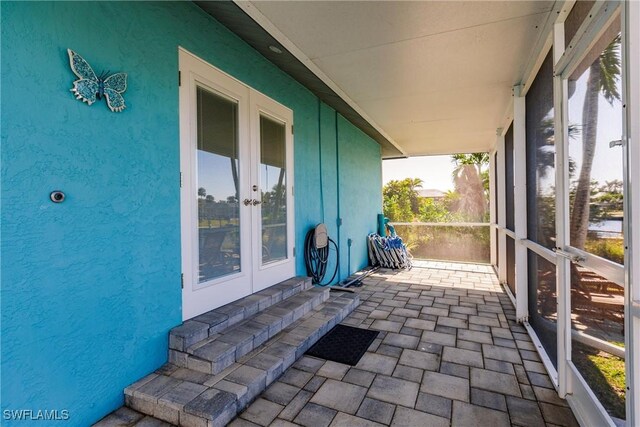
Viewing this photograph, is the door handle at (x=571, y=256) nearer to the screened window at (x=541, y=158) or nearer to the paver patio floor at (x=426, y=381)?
the screened window at (x=541, y=158)

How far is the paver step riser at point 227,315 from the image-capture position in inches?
79.4

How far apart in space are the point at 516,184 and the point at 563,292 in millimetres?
1585

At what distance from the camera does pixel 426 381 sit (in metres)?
2.08

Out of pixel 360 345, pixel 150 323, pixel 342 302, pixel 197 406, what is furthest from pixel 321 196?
pixel 197 406

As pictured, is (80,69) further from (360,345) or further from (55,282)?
(360,345)

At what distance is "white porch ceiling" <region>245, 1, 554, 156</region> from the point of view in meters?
2.07

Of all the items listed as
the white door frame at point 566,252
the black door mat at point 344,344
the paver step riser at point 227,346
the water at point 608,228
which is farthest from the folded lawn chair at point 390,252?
the water at point 608,228

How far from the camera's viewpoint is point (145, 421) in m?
1.63

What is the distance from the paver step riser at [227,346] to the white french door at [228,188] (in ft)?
0.92

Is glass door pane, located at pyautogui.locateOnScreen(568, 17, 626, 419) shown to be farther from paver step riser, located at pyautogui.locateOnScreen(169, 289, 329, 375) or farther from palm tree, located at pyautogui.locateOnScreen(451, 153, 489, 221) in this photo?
palm tree, located at pyautogui.locateOnScreen(451, 153, 489, 221)

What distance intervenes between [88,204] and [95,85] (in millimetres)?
652

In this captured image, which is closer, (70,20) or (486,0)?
(70,20)

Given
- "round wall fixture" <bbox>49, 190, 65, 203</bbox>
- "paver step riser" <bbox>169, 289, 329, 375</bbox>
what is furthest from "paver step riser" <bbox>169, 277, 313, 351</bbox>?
"round wall fixture" <bbox>49, 190, 65, 203</bbox>

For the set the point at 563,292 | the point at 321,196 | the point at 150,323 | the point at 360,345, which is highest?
the point at 321,196
